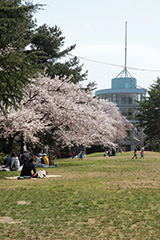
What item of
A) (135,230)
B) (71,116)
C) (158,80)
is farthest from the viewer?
(158,80)

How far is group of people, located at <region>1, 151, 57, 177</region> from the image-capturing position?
18.3 metres

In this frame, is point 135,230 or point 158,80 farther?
point 158,80

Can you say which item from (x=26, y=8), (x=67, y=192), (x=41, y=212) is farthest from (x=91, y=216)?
(x=26, y=8)

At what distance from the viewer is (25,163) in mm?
18328

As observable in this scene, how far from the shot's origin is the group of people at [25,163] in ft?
60.0

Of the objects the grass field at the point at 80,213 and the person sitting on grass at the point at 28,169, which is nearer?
the grass field at the point at 80,213

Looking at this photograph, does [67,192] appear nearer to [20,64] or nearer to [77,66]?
[20,64]

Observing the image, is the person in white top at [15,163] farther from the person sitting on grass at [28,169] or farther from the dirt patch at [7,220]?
the dirt patch at [7,220]

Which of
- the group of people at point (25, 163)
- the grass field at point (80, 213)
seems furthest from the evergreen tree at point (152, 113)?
the grass field at point (80, 213)

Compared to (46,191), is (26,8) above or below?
above

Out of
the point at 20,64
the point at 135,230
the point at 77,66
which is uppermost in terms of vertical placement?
the point at 77,66

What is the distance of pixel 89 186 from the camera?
15.0 metres

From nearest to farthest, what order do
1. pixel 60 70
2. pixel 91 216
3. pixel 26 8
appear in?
pixel 91 216 < pixel 26 8 < pixel 60 70

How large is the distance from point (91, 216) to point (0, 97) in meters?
6.63
